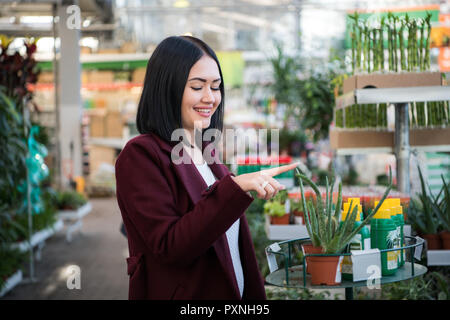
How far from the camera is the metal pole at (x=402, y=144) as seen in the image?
2.99 metres

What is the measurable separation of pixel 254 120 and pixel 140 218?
1082cm

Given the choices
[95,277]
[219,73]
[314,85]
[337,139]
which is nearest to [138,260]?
[219,73]

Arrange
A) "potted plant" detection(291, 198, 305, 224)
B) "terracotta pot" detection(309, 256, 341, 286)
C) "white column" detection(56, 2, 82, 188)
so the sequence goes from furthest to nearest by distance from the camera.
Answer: "white column" detection(56, 2, 82, 188) < "potted plant" detection(291, 198, 305, 224) < "terracotta pot" detection(309, 256, 341, 286)

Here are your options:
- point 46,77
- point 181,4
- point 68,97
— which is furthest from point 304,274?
point 46,77

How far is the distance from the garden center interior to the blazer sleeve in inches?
9.1

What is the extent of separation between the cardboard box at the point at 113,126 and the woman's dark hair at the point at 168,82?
11234 mm

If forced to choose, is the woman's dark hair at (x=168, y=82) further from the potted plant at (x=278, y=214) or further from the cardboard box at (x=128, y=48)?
the cardboard box at (x=128, y=48)

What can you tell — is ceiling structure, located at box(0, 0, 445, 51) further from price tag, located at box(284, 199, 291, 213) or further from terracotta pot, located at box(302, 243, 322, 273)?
terracotta pot, located at box(302, 243, 322, 273)

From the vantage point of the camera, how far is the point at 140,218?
1.19 metres

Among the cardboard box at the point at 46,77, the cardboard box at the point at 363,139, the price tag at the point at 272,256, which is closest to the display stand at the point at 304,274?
the price tag at the point at 272,256

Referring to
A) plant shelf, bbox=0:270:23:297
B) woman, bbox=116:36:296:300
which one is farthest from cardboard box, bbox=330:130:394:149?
plant shelf, bbox=0:270:23:297

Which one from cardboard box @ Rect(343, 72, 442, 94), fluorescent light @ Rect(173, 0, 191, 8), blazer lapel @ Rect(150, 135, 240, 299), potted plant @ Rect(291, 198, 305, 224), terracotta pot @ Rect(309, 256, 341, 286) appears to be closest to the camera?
blazer lapel @ Rect(150, 135, 240, 299)

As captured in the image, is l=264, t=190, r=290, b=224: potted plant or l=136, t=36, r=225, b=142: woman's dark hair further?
l=264, t=190, r=290, b=224: potted plant

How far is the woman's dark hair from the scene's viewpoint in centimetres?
129
